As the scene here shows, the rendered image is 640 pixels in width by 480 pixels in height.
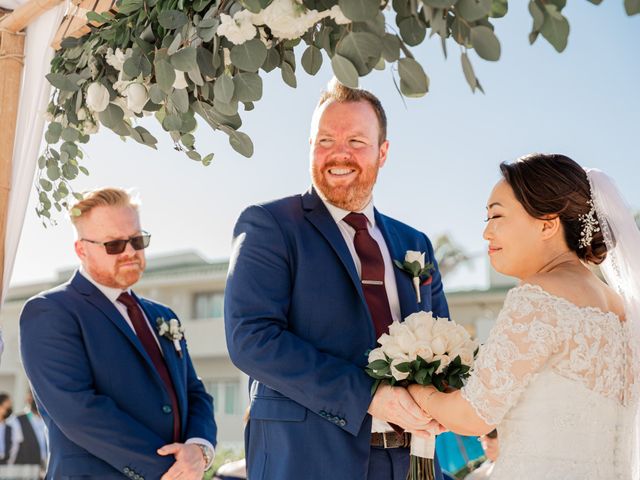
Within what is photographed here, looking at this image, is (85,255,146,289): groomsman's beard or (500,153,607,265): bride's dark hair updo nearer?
(500,153,607,265): bride's dark hair updo

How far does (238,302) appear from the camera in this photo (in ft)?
11.3

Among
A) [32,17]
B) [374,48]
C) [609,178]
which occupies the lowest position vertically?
[609,178]

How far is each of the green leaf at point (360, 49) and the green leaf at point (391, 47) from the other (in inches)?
0.7

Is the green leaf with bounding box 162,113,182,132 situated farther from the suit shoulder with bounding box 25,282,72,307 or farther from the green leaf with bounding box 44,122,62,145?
the suit shoulder with bounding box 25,282,72,307

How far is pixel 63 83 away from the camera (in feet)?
9.63

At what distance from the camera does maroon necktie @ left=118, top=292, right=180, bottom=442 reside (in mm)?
4344

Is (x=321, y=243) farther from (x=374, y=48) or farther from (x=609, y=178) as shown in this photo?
(x=374, y=48)

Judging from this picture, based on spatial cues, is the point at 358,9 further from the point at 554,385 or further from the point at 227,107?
the point at 554,385

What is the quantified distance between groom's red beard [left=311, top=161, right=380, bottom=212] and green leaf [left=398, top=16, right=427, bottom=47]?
1.67 meters

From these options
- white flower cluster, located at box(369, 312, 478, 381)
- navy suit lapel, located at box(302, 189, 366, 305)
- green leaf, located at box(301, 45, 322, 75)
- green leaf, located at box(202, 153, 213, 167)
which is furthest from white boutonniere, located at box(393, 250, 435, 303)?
green leaf, located at box(301, 45, 322, 75)

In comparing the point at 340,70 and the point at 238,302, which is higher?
the point at 340,70

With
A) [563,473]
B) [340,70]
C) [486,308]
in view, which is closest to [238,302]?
[563,473]

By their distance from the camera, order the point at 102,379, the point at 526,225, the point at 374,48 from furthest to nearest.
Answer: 1. the point at 102,379
2. the point at 526,225
3. the point at 374,48

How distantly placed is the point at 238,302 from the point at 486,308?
1016 inches
